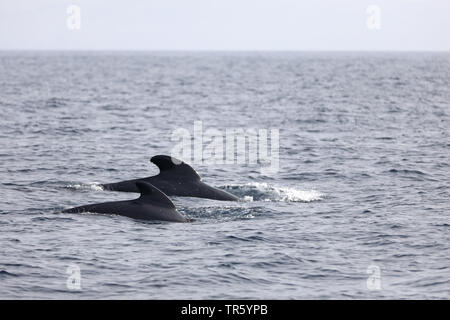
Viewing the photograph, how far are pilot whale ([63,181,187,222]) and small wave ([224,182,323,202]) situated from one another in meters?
4.20

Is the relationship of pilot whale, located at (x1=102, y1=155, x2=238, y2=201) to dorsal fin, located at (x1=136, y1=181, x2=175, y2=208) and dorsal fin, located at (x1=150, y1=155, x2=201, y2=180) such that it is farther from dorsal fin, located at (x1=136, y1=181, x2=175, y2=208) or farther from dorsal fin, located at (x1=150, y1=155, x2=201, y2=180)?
dorsal fin, located at (x1=136, y1=181, x2=175, y2=208)

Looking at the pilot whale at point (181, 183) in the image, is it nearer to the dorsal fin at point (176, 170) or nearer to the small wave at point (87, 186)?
the dorsal fin at point (176, 170)

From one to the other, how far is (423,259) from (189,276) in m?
5.04

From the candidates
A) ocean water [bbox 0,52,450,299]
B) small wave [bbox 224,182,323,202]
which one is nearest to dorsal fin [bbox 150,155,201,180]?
ocean water [bbox 0,52,450,299]

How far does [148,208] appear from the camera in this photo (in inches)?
857

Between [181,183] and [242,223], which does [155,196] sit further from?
[181,183]

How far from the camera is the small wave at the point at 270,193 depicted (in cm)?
2558

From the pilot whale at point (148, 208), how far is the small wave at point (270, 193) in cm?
420

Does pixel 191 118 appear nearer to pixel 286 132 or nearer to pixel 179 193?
pixel 286 132

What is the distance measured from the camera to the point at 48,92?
80250mm

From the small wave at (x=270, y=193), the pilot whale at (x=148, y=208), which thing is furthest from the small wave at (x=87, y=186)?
the pilot whale at (x=148, y=208)

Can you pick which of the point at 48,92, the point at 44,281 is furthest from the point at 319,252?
the point at 48,92

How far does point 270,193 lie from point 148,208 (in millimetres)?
5597

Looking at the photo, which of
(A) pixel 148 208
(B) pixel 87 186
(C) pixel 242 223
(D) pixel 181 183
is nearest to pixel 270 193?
(D) pixel 181 183
